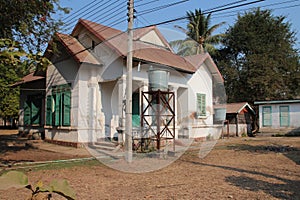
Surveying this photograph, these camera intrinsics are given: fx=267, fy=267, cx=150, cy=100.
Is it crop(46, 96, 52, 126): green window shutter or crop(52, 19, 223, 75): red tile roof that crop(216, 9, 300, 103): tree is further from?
crop(46, 96, 52, 126): green window shutter

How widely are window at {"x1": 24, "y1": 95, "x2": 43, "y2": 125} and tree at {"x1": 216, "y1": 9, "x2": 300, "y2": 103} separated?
709 inches

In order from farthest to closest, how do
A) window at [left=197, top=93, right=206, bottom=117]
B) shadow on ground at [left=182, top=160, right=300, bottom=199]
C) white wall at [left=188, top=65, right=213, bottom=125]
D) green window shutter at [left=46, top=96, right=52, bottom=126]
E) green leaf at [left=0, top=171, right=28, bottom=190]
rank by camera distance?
window at [left=197, top=93, right=206, bottom=117]
white wall at [left=188, top=65, right=213, bottom=125]
green window shutter at [left=46, top=96, right=52, bottom=126]
shadow on ground at [left=182, top=160, right=300, bottom=199]
green leaf at [left=0, top=171, right=28, bottom=190]

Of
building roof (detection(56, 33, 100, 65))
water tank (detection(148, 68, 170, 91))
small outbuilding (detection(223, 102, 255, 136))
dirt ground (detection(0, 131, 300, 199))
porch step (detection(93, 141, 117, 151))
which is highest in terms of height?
building roof (detection(56, 33, 100, 65))

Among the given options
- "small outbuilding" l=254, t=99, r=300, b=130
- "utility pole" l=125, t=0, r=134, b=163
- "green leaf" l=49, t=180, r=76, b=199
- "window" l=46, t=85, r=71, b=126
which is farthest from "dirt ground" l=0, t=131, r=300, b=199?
"small outbuilding" l=254, t=99, r=300, b=130

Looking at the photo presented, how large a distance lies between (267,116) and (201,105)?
8365mm

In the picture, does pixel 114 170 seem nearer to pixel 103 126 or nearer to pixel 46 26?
pixel 103 126

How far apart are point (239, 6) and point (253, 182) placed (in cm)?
421

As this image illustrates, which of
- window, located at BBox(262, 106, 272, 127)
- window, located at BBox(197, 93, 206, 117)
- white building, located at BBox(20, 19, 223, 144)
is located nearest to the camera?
white building, located at BBox(20, 19, 223, 144)

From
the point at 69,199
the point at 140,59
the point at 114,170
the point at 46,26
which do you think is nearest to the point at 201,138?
the point at 140,59

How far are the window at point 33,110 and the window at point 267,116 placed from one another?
15507 mm

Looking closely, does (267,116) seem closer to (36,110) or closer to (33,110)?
(36,110)

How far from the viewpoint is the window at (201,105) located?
13819mm

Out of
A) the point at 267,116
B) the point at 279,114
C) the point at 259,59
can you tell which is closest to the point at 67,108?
the point at 267,116

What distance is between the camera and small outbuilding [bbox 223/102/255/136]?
18.9m
